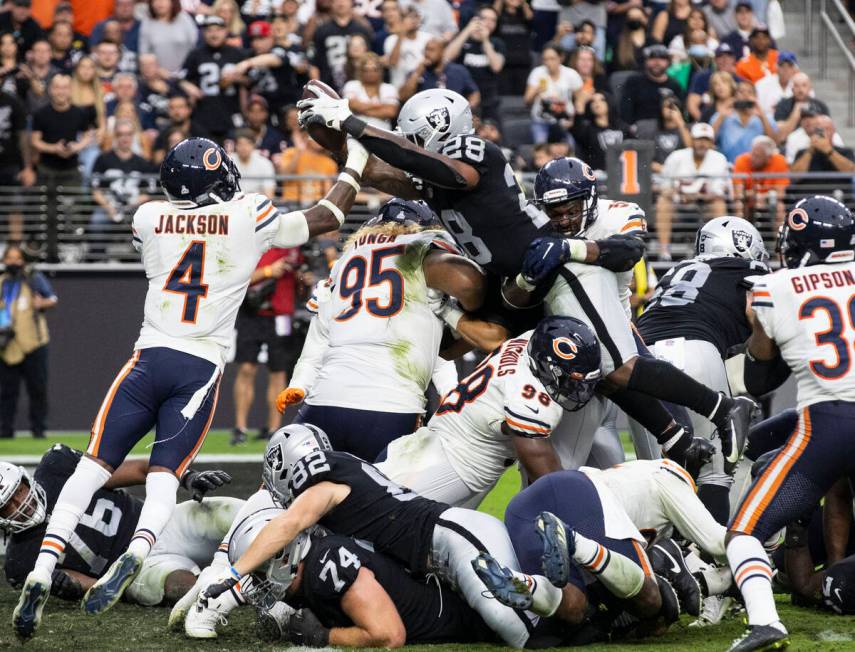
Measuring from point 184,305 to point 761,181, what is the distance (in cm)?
831

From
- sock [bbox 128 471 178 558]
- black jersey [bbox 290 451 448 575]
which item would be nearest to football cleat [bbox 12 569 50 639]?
sock [bbox 128 471 178 558]

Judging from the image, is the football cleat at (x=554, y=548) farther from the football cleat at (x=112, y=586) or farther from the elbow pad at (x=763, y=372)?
the football cleat at (x=112, y=586)

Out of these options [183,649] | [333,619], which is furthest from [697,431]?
[183,649]

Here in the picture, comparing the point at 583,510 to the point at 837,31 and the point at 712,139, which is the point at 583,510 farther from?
the point at 837,31

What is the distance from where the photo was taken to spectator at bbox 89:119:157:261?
1341 centimetres

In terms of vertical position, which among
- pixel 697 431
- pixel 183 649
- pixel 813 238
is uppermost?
pixel 813 238

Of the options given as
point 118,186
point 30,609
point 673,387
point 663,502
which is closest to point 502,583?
point 663,502

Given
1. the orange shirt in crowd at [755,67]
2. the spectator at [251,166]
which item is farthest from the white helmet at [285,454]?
the orange shirt in crowd at [755,67]

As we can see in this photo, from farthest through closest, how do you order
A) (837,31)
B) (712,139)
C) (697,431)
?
(837,31) < (712,139) < (697,431)

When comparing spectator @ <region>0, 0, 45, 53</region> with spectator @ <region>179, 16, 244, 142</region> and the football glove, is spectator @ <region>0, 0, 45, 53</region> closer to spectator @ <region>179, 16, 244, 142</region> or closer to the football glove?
spectator @ <region>179, 16, 244, 142</region>

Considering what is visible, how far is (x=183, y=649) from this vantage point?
5.19 metres

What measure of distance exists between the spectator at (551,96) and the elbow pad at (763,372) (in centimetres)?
816

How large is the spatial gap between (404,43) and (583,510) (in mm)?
9807

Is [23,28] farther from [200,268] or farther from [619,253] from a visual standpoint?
[619,253]
